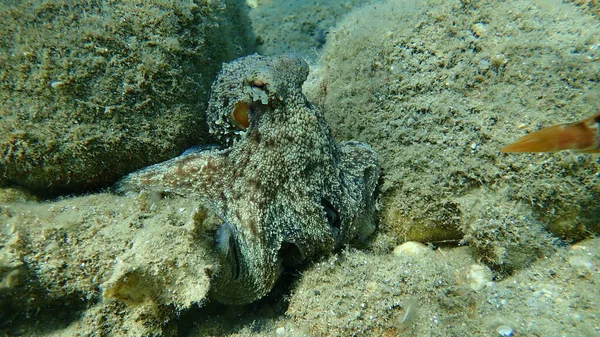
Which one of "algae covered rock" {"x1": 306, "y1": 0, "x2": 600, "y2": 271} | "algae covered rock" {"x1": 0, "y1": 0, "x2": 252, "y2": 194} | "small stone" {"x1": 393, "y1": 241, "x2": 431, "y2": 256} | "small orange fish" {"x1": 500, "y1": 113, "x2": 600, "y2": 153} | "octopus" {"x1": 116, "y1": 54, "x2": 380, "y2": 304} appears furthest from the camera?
"small stone" {"x1": 393, "y1": 241, "x2": 431, "y2": 256}

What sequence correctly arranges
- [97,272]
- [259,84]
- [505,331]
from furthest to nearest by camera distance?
[259,84] → [505,331] → [97,272]

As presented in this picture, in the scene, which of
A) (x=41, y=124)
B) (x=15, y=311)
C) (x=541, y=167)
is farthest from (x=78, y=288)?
(x=541, y=167)

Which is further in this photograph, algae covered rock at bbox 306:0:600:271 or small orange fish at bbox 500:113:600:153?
algae covered rock at bbox 306:0:600:271

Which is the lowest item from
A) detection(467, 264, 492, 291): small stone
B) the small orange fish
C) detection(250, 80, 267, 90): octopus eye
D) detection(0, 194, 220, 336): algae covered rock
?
detection(467, 264, 492, 291): small stone

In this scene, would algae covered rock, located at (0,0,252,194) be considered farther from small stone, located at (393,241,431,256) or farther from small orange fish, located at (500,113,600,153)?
small orange fish, located at (500,113,600,153)

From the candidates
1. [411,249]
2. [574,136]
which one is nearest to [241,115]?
[411,249]

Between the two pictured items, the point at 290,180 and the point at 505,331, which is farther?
the point at 290,180

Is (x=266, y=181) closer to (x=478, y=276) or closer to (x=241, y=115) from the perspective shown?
(x=241, y=115)

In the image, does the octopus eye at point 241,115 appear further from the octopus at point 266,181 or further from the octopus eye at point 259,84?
the octopus eye at point 259,84

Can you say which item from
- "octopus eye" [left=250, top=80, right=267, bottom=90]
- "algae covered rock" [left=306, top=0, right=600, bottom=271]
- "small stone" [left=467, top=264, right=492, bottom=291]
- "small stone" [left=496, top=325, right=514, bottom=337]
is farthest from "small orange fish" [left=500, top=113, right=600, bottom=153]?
"octopus eye" [left=250, top=80, right=267, bottom=90]
